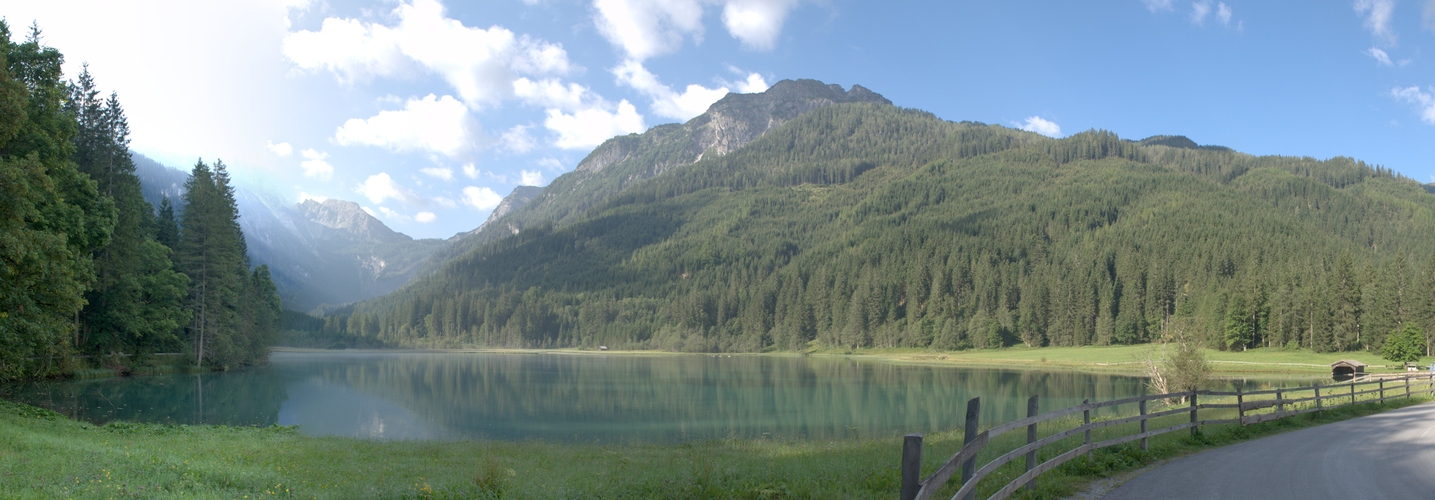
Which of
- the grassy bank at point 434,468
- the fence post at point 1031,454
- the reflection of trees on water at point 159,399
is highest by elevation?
the fence post at point 1031,454

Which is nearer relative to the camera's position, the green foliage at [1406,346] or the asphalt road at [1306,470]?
the asphalt road at [1306,470]

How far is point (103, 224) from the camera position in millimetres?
34312

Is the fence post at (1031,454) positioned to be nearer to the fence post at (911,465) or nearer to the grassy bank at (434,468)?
the grassy bank at (434,468)

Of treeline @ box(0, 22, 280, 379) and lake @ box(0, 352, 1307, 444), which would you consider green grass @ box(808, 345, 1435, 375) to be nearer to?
lake @ box(0, 352, 1307, 444)

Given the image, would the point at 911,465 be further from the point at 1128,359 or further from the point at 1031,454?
the point at 1128,359

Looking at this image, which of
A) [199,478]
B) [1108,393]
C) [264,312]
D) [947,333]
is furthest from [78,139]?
[947,333]

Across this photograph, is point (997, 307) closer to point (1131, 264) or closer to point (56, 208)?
point (1131, 264)

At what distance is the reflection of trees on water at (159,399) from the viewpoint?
30500mm

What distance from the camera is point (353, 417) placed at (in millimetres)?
37844

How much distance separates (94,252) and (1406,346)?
10956 centimetres

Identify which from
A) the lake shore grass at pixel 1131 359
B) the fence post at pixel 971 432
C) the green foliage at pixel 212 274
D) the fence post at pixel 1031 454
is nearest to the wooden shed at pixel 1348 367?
the lake shore grass at pixel 1131 359

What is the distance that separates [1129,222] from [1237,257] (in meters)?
50.5

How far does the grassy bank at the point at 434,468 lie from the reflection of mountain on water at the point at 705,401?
861cm

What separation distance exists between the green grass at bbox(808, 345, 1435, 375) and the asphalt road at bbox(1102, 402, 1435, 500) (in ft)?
125
